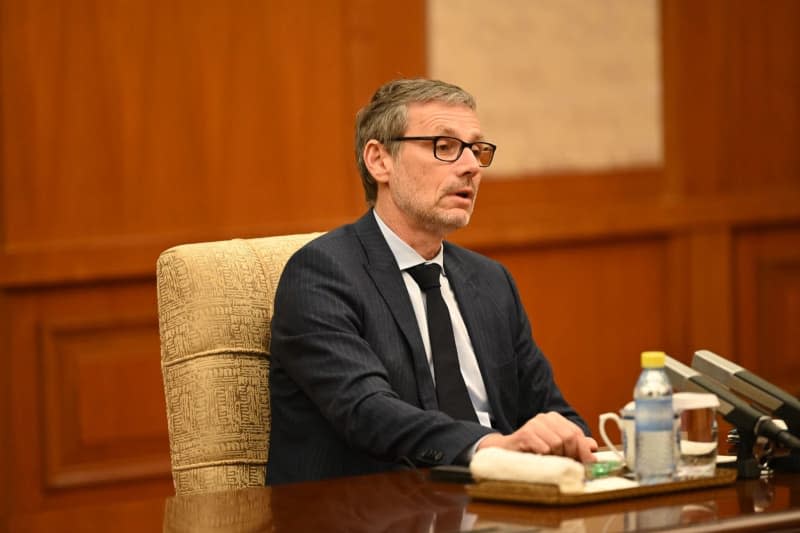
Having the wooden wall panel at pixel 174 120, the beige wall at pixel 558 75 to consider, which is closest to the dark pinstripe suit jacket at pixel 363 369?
the wooden wall panel at pixel 174 120

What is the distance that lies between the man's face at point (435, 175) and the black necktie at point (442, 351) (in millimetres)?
108

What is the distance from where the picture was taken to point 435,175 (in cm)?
288

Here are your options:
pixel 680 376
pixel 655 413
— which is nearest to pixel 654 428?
pixel 655 413

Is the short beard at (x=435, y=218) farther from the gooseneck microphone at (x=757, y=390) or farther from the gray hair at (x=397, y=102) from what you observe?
the gooseneck microphone at (x=757, y=390)

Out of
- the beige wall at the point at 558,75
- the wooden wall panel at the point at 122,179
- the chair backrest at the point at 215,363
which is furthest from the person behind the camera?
the beige wall at the point at 558,75

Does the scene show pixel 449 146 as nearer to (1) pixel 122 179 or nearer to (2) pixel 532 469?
(2) pixel 532 469

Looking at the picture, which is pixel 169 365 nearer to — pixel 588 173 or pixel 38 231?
pixel 38 231

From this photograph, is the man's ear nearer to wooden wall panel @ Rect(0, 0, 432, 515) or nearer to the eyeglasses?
the eyeglasses

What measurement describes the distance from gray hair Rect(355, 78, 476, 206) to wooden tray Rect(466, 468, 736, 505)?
43.3 inches

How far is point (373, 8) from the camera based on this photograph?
4996 mm

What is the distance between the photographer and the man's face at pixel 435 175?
2.86 meters

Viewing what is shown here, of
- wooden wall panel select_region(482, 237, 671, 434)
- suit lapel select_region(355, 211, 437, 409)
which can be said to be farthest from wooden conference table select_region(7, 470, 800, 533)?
wooden wall panel select_region(482, 237, 671, 434)

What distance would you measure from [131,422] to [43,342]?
16.3 inches

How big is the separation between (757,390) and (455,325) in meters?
0.77
